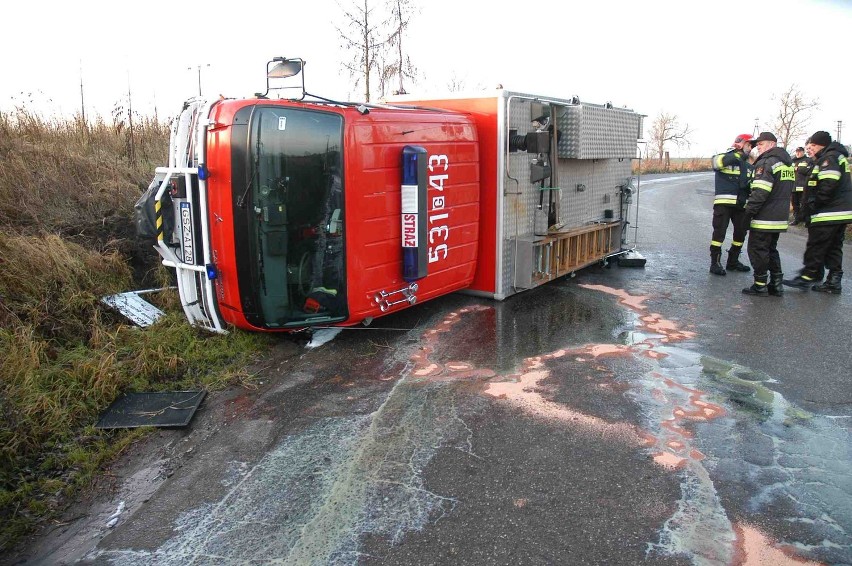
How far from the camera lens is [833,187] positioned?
8.45m

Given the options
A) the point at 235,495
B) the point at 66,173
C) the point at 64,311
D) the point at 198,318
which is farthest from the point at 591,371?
the point at 66,173

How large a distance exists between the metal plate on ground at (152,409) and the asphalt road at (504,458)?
121 millimetres

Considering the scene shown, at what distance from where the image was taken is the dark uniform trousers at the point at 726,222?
376 inches

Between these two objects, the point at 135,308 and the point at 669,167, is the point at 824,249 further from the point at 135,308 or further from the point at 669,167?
the point at 669,167

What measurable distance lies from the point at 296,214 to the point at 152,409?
1842mm

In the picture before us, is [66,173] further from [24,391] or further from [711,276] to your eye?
[711,276]

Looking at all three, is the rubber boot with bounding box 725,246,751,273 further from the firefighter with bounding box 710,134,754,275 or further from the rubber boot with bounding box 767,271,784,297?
the rubber boot with bounding box 767,271,784,297

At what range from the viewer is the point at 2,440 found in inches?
155

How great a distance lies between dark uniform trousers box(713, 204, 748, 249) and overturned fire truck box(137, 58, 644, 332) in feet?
11.2

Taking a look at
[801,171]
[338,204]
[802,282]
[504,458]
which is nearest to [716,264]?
[802,282]

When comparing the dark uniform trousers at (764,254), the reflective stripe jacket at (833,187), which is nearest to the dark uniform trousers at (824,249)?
the reflective stripe jacket at (833,187)

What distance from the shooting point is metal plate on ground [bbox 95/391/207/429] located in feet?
14.5

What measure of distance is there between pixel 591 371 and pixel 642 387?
0.47m

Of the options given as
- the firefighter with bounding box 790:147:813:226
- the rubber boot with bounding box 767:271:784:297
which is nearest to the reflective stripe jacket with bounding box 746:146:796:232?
the rubber boot with bounding box 767:271:784:297
